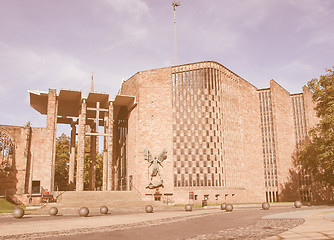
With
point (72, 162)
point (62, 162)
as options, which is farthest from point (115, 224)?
point (62, 162)

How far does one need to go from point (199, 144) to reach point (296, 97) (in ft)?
94.9

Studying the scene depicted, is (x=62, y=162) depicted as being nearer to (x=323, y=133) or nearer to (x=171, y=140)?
(x=171, y=140)

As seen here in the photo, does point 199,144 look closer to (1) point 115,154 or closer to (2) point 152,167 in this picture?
(2) point 152,167

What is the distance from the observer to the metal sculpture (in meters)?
44.6

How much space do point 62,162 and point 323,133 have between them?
1608 inches

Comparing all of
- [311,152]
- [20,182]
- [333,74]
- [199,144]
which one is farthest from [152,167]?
[333,74]

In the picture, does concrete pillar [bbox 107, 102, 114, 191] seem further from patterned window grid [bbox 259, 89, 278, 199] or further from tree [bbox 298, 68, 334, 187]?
patterned window grid [bbox 259, 89, 278, 199]

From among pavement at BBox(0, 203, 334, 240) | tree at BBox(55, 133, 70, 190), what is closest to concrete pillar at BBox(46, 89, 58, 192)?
tree at BBox(55, 133, 70, 190)

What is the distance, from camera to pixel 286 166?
58.6 m

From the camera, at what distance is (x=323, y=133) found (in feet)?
116

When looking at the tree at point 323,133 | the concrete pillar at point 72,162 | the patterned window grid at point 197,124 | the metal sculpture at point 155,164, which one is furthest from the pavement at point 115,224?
the patterned window grid at point 197,124

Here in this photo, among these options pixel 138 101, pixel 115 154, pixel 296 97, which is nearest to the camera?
pixel 138 101

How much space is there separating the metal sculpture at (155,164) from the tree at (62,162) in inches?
712

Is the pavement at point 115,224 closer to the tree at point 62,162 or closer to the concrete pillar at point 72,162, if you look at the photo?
the concrete pillar at point 72,162
